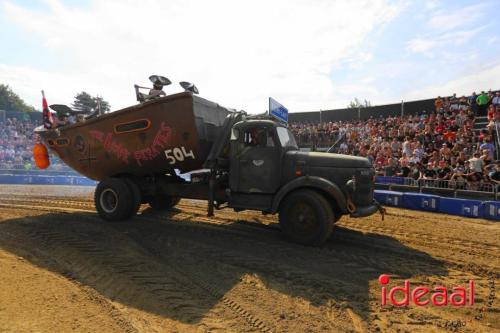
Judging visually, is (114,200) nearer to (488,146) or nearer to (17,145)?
(488,146)

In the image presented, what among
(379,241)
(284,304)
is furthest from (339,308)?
(379,241)

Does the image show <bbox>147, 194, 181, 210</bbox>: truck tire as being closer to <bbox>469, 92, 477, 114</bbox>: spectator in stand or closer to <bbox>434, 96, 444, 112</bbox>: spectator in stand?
<bbox>434, 96, 444, 112</bbox>: spectator in stand

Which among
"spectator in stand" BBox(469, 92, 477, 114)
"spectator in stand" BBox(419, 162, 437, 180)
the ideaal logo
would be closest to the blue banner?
"spectator in stand" BBox(419, 162, 437, 180)

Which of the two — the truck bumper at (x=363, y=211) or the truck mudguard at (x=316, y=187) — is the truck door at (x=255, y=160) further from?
the truck bumper at (x=363, y=211)

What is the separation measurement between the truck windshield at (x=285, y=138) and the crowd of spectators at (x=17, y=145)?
17.3 metres

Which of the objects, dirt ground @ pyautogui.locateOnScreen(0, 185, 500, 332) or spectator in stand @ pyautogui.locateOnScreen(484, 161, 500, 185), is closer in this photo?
dirt ground @ pyautogui.locateOnScreen(0, 185, 500, 332)

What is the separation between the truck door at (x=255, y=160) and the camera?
6617 mm

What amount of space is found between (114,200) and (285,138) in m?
4.25

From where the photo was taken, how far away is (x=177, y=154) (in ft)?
24.3

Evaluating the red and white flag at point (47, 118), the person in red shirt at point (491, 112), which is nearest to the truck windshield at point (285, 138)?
the red and white flag at point (47, 118)

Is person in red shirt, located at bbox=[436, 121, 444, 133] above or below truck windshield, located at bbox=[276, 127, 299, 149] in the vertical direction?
above

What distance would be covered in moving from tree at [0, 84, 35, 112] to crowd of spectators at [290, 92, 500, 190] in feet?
245

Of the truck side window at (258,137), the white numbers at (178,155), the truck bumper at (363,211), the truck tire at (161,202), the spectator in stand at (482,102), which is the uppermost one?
the spectator in stand at (482,102)

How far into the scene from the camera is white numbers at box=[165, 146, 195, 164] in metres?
7.31
